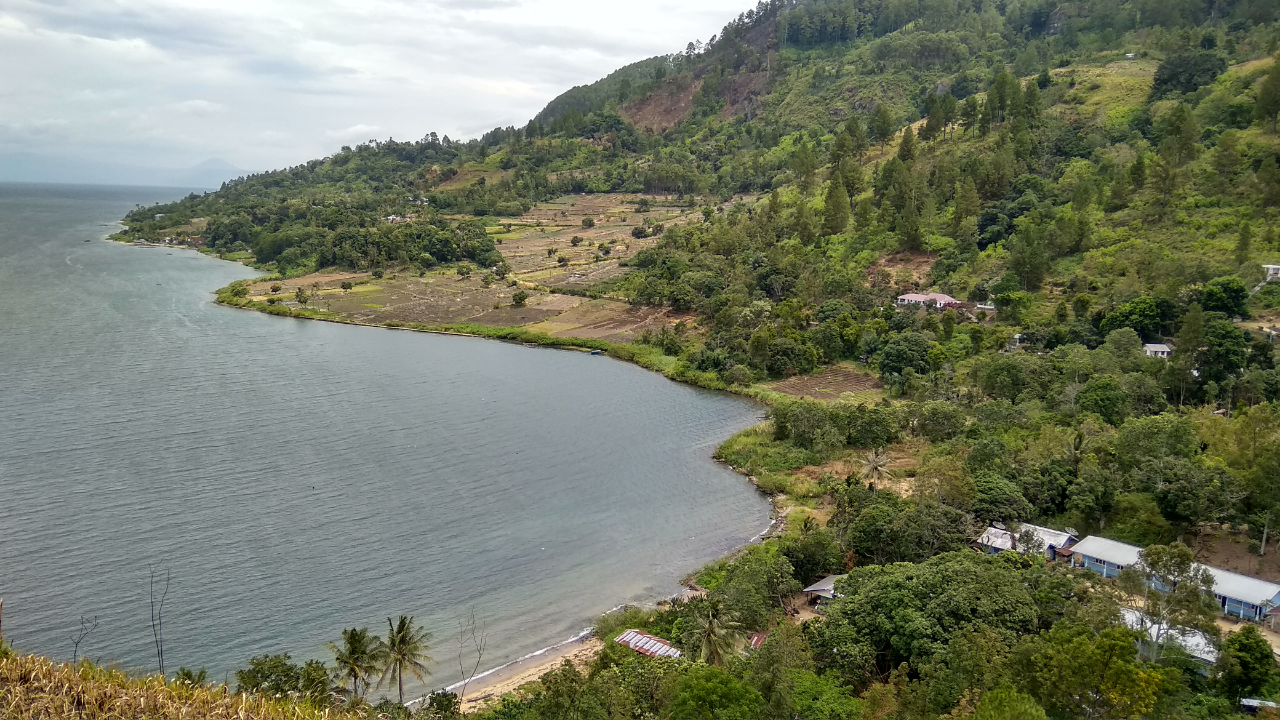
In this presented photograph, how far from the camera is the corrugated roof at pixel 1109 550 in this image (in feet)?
96.7

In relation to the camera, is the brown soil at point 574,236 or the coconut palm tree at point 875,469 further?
the brown soil at point 574,236

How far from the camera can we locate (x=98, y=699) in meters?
11.2

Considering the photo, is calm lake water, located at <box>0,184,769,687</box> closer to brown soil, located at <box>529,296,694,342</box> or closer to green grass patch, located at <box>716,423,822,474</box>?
green grass patch, located at <box>716,423,822,474</box>

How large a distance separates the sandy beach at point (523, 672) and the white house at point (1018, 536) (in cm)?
1541

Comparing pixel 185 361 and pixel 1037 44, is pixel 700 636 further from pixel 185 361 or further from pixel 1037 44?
pixel 1037 44

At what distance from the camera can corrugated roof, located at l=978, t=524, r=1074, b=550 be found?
103ft

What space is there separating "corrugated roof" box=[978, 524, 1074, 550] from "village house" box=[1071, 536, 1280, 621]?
1033mm

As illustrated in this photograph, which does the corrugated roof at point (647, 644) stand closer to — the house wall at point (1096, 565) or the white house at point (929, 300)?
the house wall at point (1096, 565)

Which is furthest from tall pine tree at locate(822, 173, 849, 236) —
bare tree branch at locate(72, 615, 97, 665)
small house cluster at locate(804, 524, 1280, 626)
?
bare tree branch at locate(72, 615, 97, 665)

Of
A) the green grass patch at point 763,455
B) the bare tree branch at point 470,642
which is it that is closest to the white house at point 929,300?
the green grass patch at point 763,455

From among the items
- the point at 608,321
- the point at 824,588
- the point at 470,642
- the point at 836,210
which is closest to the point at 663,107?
the point at 836,210

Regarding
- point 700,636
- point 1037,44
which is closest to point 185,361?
point 700,636

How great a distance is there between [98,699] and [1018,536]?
3017cm

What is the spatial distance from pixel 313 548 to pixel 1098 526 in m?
32.2
